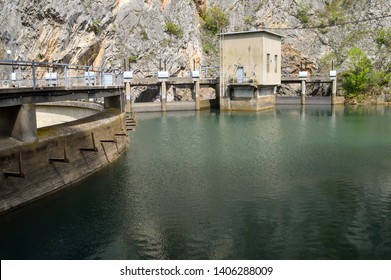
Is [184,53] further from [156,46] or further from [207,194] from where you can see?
[207,194]

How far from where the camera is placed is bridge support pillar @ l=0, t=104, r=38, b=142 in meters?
20.2

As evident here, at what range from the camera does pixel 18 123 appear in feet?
66.7

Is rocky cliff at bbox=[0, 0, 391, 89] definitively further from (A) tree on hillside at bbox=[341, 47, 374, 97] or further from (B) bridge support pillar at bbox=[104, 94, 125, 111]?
(B) bridge support pillar at bbox=[104, 94, 125, 111]

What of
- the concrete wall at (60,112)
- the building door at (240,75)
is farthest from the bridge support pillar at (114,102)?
the building door at (240,75)

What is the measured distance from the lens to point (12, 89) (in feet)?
62.6

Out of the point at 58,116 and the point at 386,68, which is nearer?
the point at 58,116

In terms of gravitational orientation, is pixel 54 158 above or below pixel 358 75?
below

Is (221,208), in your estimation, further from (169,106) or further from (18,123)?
(169,106)

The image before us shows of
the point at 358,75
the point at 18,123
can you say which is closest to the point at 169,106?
the point at 358,75

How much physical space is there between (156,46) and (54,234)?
65.9 meters

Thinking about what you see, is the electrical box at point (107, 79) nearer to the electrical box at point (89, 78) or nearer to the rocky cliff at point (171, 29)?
the electrical box at point (89, 78)

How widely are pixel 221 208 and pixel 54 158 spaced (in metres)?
9.03
